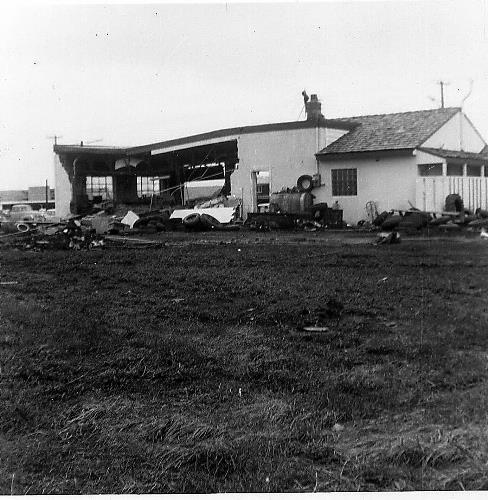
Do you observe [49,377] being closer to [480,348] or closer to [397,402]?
[397,402]

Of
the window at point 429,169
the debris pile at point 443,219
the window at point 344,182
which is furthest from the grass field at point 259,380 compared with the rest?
the window at point 344,182

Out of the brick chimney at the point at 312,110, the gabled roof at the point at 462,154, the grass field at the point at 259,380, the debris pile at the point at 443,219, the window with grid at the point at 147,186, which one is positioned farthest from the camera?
the window with grid at the point at 147,186

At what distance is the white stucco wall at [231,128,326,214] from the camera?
34.4 ft

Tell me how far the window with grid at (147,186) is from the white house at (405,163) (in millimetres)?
5440

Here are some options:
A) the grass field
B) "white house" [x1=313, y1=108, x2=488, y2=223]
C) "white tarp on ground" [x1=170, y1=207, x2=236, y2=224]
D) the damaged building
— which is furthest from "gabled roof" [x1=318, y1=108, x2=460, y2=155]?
"white tarp on ground" [x1=170, y1=207, x2=236, y2=224]

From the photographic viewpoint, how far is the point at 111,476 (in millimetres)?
4078

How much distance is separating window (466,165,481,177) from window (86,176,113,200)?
31.4ft

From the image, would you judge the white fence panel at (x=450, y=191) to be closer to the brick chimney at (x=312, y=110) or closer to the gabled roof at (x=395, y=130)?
the gabled roof at (x=395, y=130)

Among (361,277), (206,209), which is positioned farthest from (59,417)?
(206,209)

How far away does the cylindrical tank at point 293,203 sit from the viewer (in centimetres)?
845

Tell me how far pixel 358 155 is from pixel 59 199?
25.7ft

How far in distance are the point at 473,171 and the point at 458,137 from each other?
2.16 ft

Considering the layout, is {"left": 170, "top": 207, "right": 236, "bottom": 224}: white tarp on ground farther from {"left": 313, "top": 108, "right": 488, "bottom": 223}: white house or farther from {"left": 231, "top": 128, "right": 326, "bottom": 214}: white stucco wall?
{"left": 313, "top": 108, "right": 488, "bottom": 223}: white house

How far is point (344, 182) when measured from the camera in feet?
26.9
